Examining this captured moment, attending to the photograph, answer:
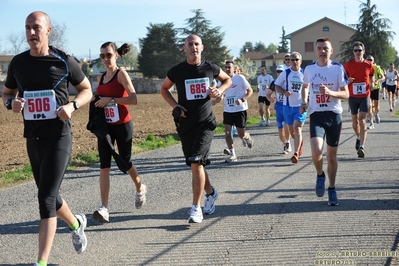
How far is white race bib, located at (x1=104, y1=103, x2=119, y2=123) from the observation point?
7.44m

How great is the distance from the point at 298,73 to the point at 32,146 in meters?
7.65

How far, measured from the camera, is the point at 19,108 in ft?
17.6

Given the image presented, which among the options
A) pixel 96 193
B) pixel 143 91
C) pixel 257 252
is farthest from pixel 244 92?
pixel 143 91

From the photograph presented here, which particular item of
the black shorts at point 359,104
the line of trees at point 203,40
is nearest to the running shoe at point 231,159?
the black shorts at point 359,104

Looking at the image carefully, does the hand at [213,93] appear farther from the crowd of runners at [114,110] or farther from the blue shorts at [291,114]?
the blue shorts at [291,114]

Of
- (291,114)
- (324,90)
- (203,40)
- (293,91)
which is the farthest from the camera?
(203,40)

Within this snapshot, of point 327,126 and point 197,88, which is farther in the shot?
point 327,126

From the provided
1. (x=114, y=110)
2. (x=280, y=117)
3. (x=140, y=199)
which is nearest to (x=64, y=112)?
(x=114, y=110)

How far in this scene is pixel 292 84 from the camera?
12.3 metres

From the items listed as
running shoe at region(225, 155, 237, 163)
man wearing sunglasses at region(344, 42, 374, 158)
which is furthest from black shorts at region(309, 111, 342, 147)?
man wearing sunglasses at region(344, 42, 374, 158)

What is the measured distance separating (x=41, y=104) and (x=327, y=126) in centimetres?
404

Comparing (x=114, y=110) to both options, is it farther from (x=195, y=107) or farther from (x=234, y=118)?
(x=234, y=118)

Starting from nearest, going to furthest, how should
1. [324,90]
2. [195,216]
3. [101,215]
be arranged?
[195,216], [101,215], [324,90]

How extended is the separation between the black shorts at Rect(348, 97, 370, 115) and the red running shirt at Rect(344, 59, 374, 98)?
0.26ft
